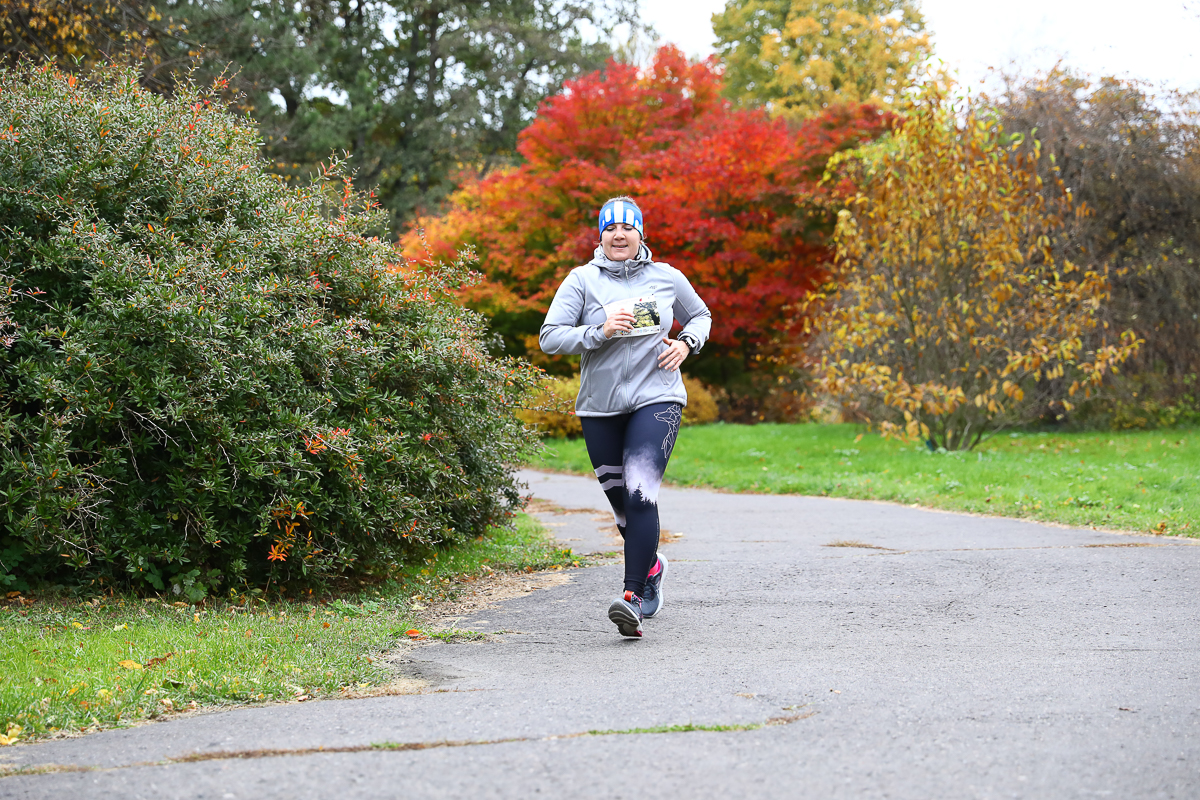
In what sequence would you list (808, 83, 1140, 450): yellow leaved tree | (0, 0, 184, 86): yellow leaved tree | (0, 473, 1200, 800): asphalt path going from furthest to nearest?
(808, 83, 1140, 450): yellow leaved tree, (0, 0, 184, 86): yellow leaved tree, (0, 473, 1200, 800): asphalt path

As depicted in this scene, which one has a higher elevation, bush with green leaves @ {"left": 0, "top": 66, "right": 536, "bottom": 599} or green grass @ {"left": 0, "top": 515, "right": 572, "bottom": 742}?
bush with green leaves @ {"left": 0, "top": 66, "right": 536, "bottom": 599}

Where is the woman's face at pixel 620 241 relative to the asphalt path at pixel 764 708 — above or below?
above

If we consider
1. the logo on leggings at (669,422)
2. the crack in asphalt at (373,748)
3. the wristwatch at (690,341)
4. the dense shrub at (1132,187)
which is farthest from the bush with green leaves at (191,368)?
the dense shrub at (1132,187)

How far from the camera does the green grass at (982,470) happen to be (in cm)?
919

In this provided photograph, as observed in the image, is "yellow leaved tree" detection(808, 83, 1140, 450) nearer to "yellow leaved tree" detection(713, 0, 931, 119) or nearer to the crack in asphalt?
the crack in asphalt

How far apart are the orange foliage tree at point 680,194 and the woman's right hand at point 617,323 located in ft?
49.4

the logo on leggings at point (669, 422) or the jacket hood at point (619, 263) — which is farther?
the jacket hood at point (619, 263)

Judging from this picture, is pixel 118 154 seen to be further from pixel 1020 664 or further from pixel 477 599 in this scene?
pixel 1020 664

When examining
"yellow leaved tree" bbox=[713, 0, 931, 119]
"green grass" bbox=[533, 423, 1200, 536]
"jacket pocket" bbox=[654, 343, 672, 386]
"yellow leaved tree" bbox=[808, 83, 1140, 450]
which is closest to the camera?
"jacket pocket" bbox=[654, 343, 672, 386]

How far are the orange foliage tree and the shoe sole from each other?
50.6 feet

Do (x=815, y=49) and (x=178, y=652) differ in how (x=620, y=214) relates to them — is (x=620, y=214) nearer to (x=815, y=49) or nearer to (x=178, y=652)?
(x=178, y=652)

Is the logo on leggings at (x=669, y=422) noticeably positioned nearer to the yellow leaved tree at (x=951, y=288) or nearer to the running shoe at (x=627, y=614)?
the running shoe at (x=627, y=614)

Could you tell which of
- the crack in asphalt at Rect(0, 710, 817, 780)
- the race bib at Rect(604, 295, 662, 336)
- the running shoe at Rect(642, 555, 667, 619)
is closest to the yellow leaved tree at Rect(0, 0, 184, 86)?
the race bib at Rect(604, 295, 662, 336)

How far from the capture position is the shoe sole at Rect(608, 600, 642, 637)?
187 inches
